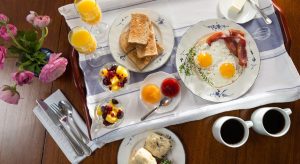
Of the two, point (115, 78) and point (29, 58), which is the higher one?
point (29, 58)

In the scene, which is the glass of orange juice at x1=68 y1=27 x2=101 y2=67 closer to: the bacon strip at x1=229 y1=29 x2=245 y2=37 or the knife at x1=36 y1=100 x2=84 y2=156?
the knife at x1=36 y1=100 x2=84 y2=156

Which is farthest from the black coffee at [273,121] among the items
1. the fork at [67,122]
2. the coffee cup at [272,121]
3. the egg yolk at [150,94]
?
the fork at [67,122]

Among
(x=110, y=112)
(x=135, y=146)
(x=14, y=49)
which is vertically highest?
(x=14, y=49)

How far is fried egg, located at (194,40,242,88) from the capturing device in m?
1.06

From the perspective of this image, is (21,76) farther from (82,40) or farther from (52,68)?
(82,40)

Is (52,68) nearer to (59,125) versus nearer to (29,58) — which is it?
(29,58)

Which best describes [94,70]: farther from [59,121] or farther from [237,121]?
Result: [237,121]

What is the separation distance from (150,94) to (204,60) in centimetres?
20

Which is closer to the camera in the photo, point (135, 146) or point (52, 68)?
point (52, 68)

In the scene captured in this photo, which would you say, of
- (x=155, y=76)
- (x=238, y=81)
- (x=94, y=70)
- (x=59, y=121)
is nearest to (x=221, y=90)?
(x=238, y=81)

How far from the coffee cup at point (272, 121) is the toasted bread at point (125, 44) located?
431mm

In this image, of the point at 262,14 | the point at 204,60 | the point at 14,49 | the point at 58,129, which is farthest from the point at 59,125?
the point at 262,14

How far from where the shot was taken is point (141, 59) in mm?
1048

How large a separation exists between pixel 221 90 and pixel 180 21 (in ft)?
0.84
